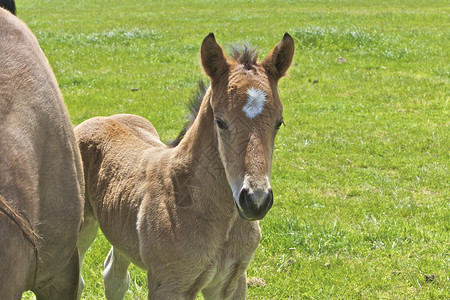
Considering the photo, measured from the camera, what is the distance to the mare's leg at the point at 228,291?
11.2 ft

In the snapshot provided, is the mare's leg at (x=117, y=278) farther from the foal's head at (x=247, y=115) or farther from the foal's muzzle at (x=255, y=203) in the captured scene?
the foal's muzzle at (x=255, y=203)

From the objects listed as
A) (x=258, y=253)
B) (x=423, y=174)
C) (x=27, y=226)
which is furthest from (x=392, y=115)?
(x=27, y=226)

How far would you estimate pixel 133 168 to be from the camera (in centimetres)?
387

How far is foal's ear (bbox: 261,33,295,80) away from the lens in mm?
3258

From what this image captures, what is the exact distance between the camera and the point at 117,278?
13.7 ft

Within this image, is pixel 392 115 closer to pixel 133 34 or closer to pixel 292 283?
pixel 292 283

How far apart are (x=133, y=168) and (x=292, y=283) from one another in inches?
65.2

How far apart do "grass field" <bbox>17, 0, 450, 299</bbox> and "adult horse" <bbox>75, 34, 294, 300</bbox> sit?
108cm

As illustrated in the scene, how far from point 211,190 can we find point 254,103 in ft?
2.14

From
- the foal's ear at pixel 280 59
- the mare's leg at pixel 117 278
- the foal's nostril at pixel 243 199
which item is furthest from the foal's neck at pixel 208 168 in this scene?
the mare's leg at pixel 117 278

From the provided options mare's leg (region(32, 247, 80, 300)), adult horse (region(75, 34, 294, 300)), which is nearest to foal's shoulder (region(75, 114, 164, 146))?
adult horse (region(75, 34, 294, 300))

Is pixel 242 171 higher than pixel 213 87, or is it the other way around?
pixel 213 87

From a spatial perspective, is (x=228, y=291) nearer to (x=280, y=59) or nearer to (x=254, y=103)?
(x=254, y=103)

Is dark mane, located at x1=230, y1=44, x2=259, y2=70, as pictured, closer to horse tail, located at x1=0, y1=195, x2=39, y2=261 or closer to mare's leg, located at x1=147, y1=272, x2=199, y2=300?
mare's leg, located at x1=147, y1=272, x2=199, y2=300
